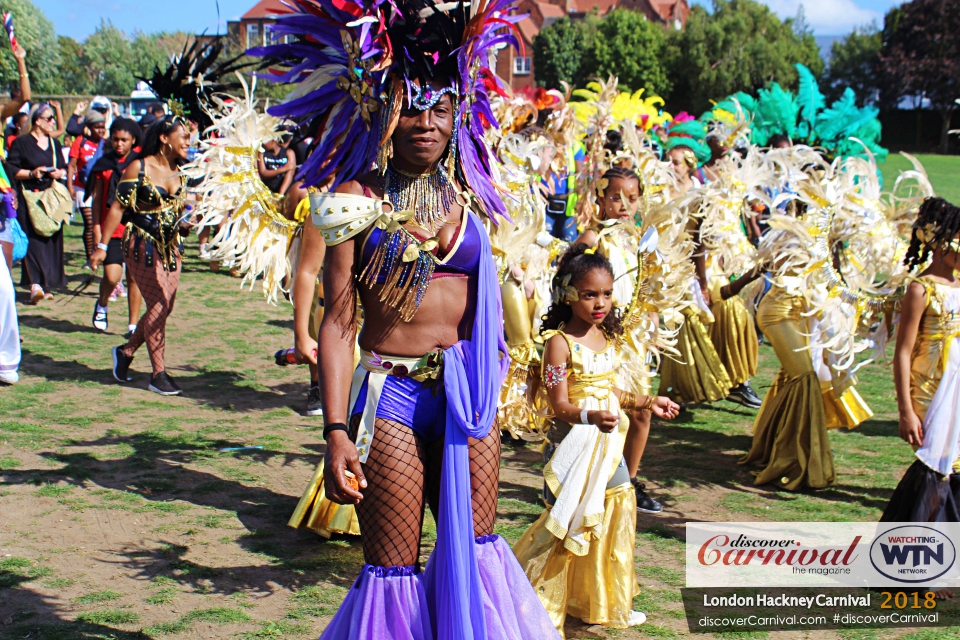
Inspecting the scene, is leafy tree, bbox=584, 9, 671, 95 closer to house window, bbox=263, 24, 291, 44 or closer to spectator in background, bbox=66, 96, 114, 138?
spectator in background, bbox=66, 96, 114, 138

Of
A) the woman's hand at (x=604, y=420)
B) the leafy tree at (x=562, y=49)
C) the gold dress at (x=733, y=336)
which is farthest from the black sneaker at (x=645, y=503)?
the leafy tree at (x=562, y=49)

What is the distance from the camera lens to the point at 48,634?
12.4ft

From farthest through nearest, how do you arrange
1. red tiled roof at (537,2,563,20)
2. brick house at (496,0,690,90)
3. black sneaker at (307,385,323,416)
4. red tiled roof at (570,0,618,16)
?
red tiled roof at (570,0,618,16) < red tiled roof at (537,2,563,20) < brick house at (496,0,690,90) < black sneaker at (307,385,323,416)

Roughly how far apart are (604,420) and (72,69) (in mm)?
57683

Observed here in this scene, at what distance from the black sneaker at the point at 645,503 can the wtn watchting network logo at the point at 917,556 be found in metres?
1.31

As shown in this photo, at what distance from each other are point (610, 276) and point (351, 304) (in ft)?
5.81

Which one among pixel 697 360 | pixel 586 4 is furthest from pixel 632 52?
pixel 697 360

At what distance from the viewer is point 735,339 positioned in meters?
8.14

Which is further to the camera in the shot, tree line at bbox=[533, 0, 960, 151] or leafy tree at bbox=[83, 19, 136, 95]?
leafy tree at bbox=[83, 19, 136, 95]

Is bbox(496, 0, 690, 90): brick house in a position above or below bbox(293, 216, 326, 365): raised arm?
above

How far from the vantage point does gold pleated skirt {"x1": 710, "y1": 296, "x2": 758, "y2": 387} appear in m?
8.14

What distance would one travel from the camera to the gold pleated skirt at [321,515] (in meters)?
4.93

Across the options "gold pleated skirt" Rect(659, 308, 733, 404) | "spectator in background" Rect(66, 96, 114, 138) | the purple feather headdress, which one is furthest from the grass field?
"spectator in background" Rect(66, 96, 114, 138)

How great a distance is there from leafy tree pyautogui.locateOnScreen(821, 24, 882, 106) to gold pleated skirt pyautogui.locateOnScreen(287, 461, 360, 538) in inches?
2186
